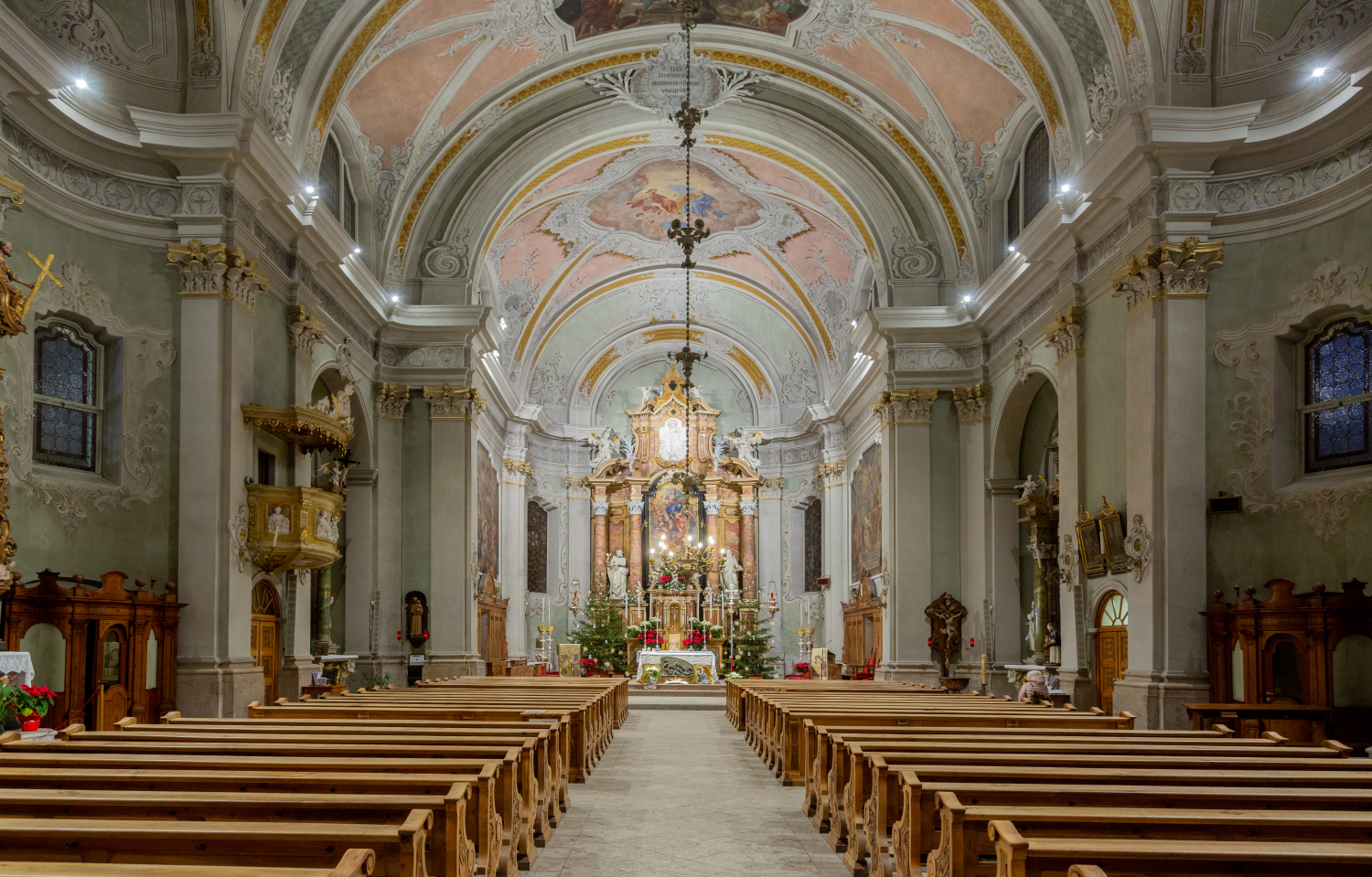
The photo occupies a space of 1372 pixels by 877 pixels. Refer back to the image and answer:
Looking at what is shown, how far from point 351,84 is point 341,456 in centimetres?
557

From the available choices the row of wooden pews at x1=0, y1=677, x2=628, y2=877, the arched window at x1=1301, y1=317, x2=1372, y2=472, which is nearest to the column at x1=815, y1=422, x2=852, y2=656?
the arched window at x1=1301, y1=317, x2=1372, y2=472

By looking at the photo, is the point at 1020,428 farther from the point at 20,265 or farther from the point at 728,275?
the point at 20,265

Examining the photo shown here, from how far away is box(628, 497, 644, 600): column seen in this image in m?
33.8

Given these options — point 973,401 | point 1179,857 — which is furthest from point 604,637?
point 1179,857

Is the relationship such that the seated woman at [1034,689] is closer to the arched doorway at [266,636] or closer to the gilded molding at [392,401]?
the arched doorway at [266,636]

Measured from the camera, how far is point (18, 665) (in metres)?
9.12

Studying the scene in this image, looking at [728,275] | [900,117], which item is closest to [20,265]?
[900,117]

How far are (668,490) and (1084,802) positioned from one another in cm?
2941

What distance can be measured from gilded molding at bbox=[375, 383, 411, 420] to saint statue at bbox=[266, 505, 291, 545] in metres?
7.38

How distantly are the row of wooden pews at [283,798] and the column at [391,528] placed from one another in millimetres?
10915

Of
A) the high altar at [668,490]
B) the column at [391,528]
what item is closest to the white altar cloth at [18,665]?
the column at [391,528]

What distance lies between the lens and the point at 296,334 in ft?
51.0

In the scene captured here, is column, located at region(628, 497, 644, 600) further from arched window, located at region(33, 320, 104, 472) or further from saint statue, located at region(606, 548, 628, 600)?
arched window, located at region(33, 320, 104, 472)

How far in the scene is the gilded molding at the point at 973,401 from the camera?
67.9 feet
